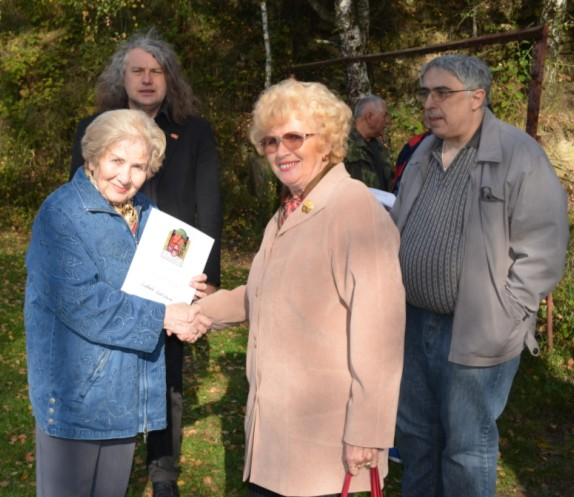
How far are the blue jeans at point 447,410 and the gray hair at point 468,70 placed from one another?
1011mm

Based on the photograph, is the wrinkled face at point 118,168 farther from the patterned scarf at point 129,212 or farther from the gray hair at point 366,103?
the gray hair at point 366,103

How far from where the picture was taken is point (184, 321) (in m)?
3.12

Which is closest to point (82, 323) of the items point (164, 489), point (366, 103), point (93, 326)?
point (93, 326)

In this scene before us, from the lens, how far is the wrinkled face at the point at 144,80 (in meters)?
4.09

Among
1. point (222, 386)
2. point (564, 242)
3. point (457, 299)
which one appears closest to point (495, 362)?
point (457, 299)

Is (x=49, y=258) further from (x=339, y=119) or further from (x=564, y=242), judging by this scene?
(x=564, y=242)

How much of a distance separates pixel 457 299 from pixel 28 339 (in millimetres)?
1725

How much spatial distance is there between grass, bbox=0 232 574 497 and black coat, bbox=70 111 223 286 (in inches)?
61.4

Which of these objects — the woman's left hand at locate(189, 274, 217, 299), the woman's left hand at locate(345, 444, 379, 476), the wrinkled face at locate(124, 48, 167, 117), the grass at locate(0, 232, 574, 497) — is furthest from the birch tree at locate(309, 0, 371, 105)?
the woman's left hand at locate(345, 444, 379, 476)

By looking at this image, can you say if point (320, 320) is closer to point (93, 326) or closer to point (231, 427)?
point (93, 326)

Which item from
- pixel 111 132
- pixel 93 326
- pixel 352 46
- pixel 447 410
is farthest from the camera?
pixel 352 46

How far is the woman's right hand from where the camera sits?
10.2 ft

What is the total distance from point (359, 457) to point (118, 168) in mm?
1368

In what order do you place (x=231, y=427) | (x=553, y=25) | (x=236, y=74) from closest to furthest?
1. (x=231, y=427)
2. (x=553, y=25)
3. (x=236, y=74)
